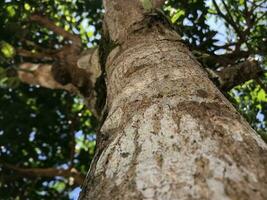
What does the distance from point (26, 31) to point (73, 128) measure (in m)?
1.61

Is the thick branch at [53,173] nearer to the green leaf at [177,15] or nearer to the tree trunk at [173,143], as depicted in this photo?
the green leaf at [177,15]

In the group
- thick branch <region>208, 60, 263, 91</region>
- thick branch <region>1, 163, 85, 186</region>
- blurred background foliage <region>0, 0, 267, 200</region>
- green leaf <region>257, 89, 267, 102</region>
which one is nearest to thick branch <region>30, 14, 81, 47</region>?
blurred background foliage <region>0, 0, 267, 200</region>

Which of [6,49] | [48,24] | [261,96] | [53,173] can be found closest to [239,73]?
[261,96]

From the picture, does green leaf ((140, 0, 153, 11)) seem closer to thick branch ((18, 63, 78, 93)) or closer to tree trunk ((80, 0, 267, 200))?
tree trunk ((80, 0, 267, 200))

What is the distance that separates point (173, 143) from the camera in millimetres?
1202

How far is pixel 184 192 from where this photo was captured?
970mm

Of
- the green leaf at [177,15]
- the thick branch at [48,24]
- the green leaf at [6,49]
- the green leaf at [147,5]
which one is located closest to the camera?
the green leaf at [147,5]

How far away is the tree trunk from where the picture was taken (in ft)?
3.31

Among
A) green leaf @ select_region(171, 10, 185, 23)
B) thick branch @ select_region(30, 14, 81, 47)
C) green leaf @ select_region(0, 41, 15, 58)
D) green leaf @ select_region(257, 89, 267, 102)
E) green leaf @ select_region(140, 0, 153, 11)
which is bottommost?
green leaf @ select_region(140, 0, 153, 11)

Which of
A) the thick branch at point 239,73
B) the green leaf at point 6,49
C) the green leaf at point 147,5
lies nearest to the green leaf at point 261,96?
the thick branch at point 239,73

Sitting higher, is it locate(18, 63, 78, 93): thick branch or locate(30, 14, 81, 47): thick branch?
locate(30, 14, 81, 47): thick branch

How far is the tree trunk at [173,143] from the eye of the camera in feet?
3.31

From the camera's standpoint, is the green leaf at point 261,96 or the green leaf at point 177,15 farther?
the green leaf at point 261,96

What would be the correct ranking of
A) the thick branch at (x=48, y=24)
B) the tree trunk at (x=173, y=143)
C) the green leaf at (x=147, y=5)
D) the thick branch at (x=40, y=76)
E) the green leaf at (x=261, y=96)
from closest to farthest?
the tree trunk at (x=173, y=143) → the green leaf at (x=147, y=5) → the thick branch at (x=40, y=76) → the green leaf at (x=261, y=96) → the thick branch at (x=48, y=24)
